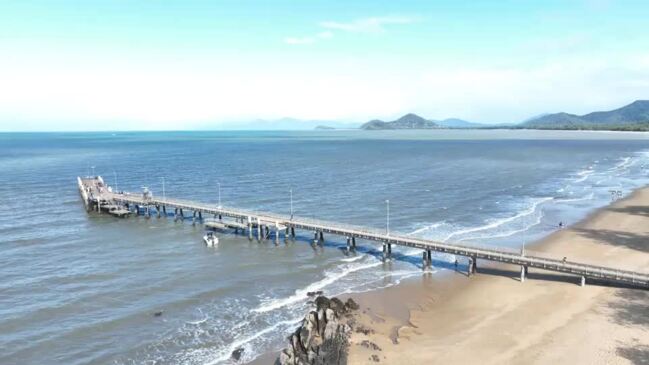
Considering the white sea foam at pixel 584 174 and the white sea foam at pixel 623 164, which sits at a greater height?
the white sea foam at pixel 623 164

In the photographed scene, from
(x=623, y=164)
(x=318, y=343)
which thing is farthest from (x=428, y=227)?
(x=623, y=164)

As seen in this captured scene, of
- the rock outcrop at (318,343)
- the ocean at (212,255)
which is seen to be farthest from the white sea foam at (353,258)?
the rock outcrop at (318,343)

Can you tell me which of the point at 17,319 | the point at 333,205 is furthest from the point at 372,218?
the point at 17,319

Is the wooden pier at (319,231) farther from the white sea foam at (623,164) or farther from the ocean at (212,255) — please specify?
the white sea foam at (623,164)

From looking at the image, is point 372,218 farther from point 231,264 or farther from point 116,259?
point 116,259

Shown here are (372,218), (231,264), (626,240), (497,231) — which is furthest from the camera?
(372,218)

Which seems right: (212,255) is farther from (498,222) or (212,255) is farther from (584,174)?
(584,174)
